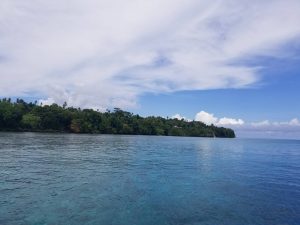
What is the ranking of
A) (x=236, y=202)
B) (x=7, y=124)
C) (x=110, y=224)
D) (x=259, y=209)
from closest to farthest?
1. (x=110, y=224)
2. (x=259, y=209)
3. (x=236, y=202)
4. (x=7, y=124)

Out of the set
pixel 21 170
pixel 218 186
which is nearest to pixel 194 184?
pixel 218 186

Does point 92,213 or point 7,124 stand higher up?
point 7,124

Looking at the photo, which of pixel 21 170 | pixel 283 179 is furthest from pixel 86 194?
pixel 283 179

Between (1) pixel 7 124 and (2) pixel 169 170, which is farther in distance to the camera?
(1) pixel 7 124

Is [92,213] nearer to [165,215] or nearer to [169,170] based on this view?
[165,215]

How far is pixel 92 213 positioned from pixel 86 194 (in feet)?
19.5

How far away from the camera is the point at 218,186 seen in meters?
36.0

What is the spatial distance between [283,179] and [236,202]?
61.3 feet

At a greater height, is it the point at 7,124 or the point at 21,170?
the point at 7,124

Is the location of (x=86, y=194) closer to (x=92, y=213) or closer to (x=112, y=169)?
(x=92, y=213)

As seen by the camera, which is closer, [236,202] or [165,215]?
[165,215]

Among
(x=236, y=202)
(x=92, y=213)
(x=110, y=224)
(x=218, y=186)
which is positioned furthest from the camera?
(x=218, y=186)

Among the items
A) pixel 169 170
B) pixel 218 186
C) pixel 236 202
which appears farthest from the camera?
pixel 169 170

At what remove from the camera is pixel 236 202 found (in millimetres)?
28219
